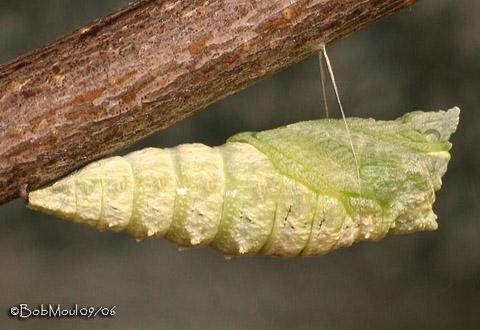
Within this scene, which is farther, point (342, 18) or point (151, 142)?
point (151, 142)

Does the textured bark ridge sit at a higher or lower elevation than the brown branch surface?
lower

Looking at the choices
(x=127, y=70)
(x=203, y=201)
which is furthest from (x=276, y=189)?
(x=127, y=70)

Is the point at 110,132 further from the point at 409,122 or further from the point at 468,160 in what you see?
the point at 468,160

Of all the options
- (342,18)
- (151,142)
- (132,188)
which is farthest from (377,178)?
(151,142)

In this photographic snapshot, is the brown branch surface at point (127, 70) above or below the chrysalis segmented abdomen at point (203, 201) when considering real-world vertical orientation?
above

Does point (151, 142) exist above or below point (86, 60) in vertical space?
above
